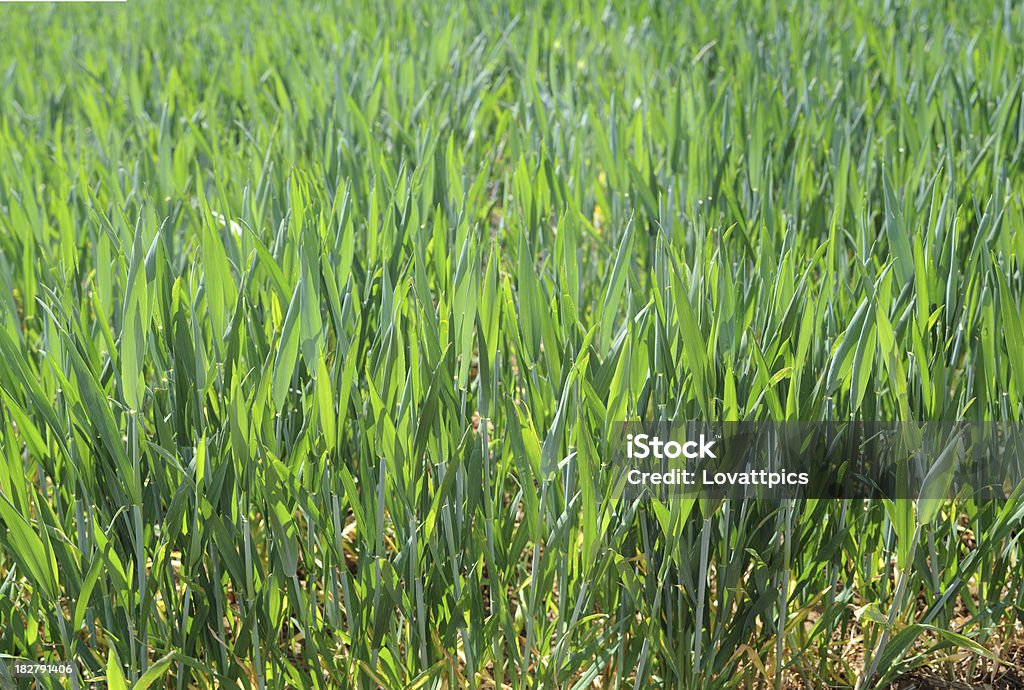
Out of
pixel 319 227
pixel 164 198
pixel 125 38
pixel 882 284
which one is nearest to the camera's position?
pixel 882 284

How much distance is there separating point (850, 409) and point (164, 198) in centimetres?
114

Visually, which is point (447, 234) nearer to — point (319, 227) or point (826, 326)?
point (319, 227)

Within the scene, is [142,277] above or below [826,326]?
above

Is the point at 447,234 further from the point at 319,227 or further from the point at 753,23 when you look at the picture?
the point at 753,23

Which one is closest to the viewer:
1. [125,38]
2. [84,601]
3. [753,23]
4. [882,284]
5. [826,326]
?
[84,601]

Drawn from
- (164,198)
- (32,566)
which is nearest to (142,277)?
(32,566)

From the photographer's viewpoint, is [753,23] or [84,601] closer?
[84,601]

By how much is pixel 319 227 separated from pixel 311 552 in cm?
43

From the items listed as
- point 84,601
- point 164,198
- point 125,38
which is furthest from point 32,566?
point 125,38

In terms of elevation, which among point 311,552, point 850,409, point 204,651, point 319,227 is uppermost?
point 319,227

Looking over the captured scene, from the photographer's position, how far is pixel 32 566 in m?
0.81

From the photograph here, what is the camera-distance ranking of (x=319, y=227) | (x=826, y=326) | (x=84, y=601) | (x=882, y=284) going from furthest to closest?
(x=319, y=227) < (x=826, y=326) < (x=882, y=284) < (x=84, y=601)

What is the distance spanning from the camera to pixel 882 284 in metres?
0.90

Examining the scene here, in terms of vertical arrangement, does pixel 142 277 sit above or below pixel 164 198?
above
